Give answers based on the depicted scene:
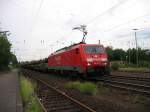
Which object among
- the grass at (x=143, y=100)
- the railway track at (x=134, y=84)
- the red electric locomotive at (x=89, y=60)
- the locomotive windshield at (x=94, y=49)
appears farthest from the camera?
A: the locomotive windshield at (x=94, y=49)

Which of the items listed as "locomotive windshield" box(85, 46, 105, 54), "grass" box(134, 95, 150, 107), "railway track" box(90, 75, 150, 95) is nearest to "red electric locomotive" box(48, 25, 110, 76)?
"locomotive windshield" box(85, 46, 105, 54)

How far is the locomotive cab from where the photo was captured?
19.9m

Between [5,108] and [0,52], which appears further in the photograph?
[0,52]

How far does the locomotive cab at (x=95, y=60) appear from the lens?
65.4ft

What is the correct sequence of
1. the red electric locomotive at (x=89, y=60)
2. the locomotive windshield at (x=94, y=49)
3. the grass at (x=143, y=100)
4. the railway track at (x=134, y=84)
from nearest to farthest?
1. the grass at (x=143, y=100)
2. the railway track at (x=134, y=84)
3. the red electric locomotive at (x=89, y=60)
4. the locomotive windshield at (x=94, y=49)

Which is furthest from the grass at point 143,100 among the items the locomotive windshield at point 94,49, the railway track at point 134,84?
the locomotive windshield at point 94,49

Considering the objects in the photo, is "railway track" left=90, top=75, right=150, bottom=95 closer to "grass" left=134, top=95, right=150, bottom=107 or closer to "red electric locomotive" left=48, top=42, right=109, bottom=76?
"grass" left=134, top=95, right=150, bottom=107

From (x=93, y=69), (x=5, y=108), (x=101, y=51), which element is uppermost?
(x=101, y=51)

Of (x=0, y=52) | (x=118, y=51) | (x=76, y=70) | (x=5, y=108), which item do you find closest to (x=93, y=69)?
(x=76, y=70)

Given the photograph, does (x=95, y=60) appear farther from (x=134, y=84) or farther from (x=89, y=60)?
(x=134, y=84)

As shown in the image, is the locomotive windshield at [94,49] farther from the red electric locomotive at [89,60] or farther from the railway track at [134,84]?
the railway track at [134,84]

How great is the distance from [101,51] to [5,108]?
12.3 meters

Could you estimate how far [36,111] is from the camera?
9555 mm

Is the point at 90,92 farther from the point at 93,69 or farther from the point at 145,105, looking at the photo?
the point at 93,69
